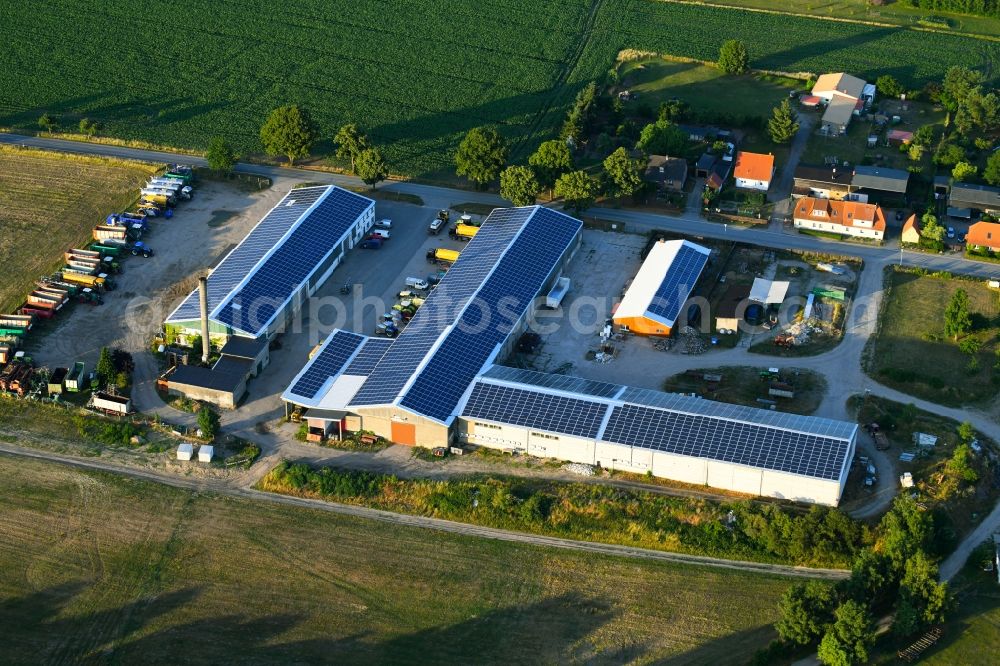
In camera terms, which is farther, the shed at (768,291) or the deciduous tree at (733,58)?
the deciduous tree at (733,58)

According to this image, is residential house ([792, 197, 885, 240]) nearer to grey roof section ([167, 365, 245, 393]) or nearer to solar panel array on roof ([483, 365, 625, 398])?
solar panel array on roof ([483, 365, 625, 398])

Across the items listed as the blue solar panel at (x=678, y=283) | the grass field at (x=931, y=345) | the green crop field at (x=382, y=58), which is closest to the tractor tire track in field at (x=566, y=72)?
the green crop field at (x=382, y=58)

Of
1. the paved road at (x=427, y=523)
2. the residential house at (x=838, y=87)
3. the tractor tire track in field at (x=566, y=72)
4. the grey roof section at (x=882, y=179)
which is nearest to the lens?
the paved road at (x=427, y=523)

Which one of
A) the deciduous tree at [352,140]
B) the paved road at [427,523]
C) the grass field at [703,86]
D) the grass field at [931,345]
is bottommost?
the paved road at [427,523]

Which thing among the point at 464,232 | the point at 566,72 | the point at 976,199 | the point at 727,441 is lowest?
the point at 727,441

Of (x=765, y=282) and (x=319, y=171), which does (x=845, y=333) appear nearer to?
(x=765, y=282)

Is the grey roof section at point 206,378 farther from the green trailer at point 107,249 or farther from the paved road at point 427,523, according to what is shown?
the green trailer at point 107,249

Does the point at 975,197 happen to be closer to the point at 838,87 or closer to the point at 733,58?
the point at 838,87

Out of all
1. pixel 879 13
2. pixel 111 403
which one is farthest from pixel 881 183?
pixel 111 403
